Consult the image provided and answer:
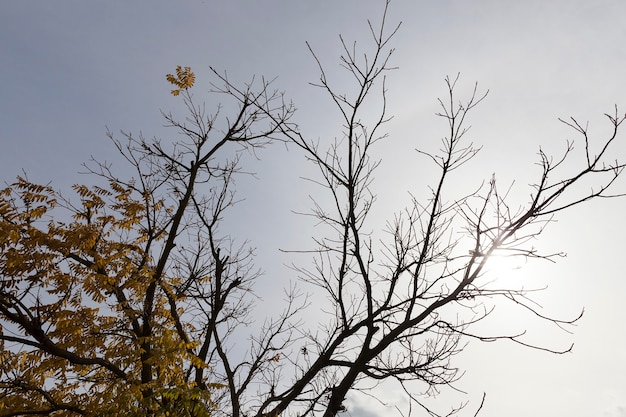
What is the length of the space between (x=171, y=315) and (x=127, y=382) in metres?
1.41

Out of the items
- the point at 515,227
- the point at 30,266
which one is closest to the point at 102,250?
the point at 30,266

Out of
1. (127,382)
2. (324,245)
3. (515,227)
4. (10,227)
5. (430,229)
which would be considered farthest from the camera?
(127,382)

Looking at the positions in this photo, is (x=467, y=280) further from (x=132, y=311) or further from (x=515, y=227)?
(x=132, y=311)

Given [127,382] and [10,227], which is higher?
[10,227]

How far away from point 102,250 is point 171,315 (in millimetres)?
1785

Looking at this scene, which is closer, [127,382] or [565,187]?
[565,187]

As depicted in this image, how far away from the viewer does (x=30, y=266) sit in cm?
745

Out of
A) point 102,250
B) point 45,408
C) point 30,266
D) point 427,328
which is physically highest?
point 102,250

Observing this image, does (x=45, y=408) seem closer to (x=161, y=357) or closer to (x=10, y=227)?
(x=161, y=357)

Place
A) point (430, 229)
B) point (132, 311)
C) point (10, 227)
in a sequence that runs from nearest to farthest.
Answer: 1. point (430, 229)
2. point (10, 227)
3. point (132, 311)

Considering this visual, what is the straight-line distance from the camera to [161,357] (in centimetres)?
748

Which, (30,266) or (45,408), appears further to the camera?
(45,408)

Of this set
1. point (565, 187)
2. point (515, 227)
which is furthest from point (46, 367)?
point (565, 187)

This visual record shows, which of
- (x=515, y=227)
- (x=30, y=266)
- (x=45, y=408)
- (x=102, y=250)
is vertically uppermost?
(x=102, y=250)
